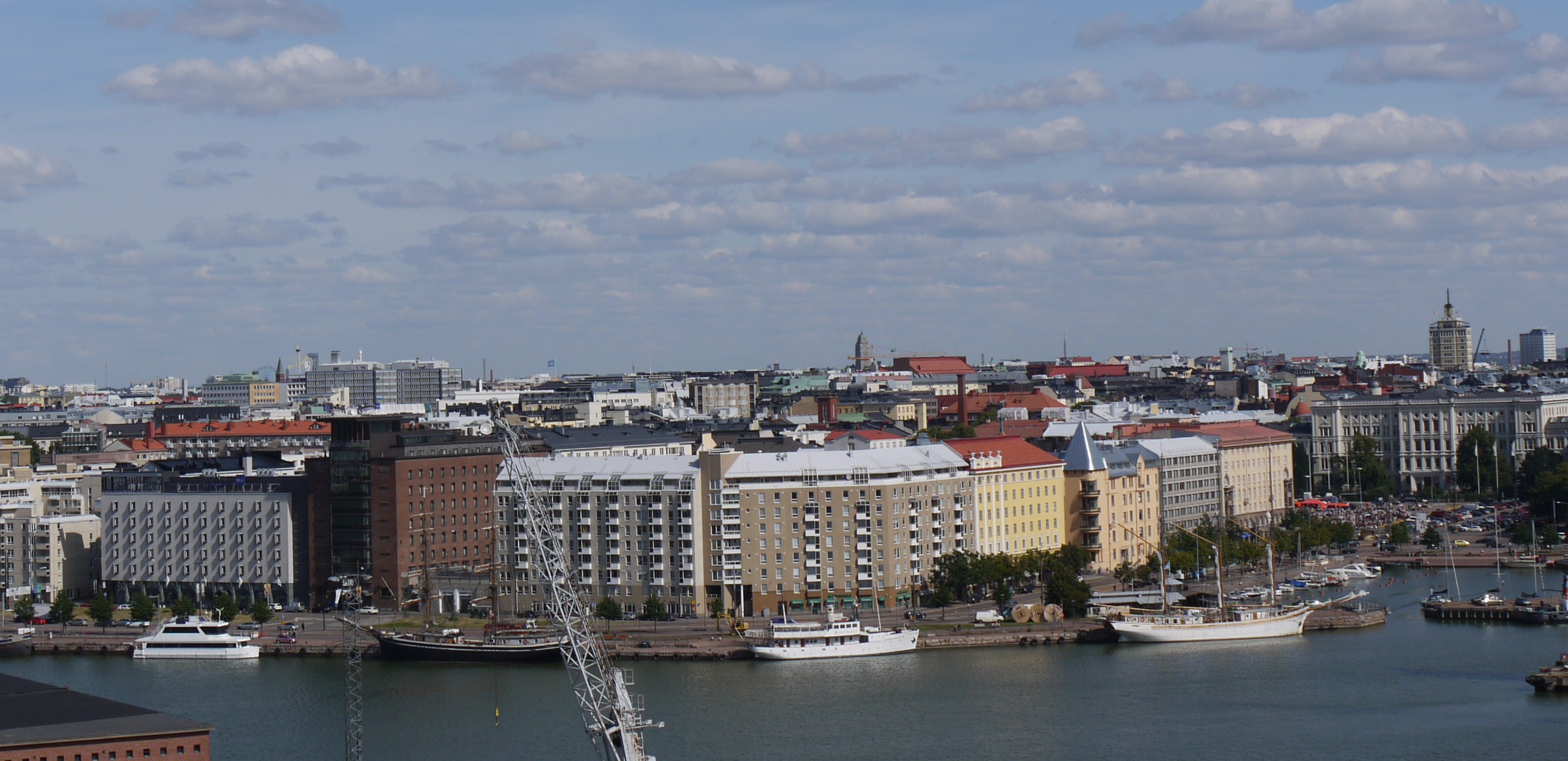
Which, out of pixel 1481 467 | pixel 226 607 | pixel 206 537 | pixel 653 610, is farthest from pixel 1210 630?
pixel 1481 467

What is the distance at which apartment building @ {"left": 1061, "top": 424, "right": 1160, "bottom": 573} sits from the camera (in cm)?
5906

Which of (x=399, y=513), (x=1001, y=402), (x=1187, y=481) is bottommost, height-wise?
(x=399, y=513)

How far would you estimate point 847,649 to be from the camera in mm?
46219

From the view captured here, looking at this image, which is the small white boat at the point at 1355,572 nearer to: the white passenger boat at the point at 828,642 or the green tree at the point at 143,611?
the white passenger boat at the point at 828,642

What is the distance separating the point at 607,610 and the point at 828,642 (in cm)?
613

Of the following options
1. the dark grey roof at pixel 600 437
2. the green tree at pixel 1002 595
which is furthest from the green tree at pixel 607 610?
the dark grey roof at pixel 600 437

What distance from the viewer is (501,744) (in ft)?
119

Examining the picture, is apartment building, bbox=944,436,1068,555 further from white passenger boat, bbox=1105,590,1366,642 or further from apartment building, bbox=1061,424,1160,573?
white passenger boat, bbox=1105,590,1366,642

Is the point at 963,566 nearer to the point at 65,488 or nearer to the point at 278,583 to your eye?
the point at 278,583

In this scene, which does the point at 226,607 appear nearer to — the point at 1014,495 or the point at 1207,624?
the point at 1014,495

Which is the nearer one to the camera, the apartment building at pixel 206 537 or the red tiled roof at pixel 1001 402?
the apartment building at pixel 206 537

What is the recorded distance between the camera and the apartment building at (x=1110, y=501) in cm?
5906

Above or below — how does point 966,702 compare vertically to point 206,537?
below

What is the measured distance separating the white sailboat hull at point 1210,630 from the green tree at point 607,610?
11.0 m
